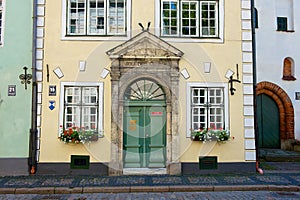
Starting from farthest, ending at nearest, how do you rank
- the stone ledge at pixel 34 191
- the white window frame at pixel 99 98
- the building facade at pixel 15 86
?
the white window frame at pixel 99 98
the building facade at pixel 15 86
the stone ledge at pixel 34 191

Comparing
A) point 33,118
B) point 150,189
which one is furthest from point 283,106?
point 33,118

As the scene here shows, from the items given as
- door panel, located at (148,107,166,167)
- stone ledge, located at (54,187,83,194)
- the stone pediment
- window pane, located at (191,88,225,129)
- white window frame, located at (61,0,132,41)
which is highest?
white window frame, located at (61,0,132,41)

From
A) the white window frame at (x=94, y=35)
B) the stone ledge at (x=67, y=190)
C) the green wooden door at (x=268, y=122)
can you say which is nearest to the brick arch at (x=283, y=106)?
the green wooden door at (x=268, y=122)

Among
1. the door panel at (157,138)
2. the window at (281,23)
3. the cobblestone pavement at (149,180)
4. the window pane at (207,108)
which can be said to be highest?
the window at (281,23)

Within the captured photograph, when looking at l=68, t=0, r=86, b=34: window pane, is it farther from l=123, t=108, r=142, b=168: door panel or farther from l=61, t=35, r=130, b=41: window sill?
l=123, t=108, r=142, b=168: door panel

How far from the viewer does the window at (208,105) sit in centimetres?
1070

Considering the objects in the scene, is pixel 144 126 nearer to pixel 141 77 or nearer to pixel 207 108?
pixel 141 77

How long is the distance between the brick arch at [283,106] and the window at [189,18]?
17.6 feet

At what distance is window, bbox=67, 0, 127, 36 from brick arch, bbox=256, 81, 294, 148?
7.74 metres

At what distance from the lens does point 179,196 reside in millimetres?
8289

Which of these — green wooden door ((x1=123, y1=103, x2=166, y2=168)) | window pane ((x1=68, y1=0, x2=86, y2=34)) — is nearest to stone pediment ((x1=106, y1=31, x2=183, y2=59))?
window pane ((x1=68, y1=0, x2=86, y2=34))

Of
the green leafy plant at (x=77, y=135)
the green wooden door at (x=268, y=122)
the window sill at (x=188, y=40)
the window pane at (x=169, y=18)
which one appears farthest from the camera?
the green wooden door at (x=268, y=122)

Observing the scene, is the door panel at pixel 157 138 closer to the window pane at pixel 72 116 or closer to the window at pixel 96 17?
the window pane at pixel 72 116

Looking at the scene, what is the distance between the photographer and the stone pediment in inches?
414
